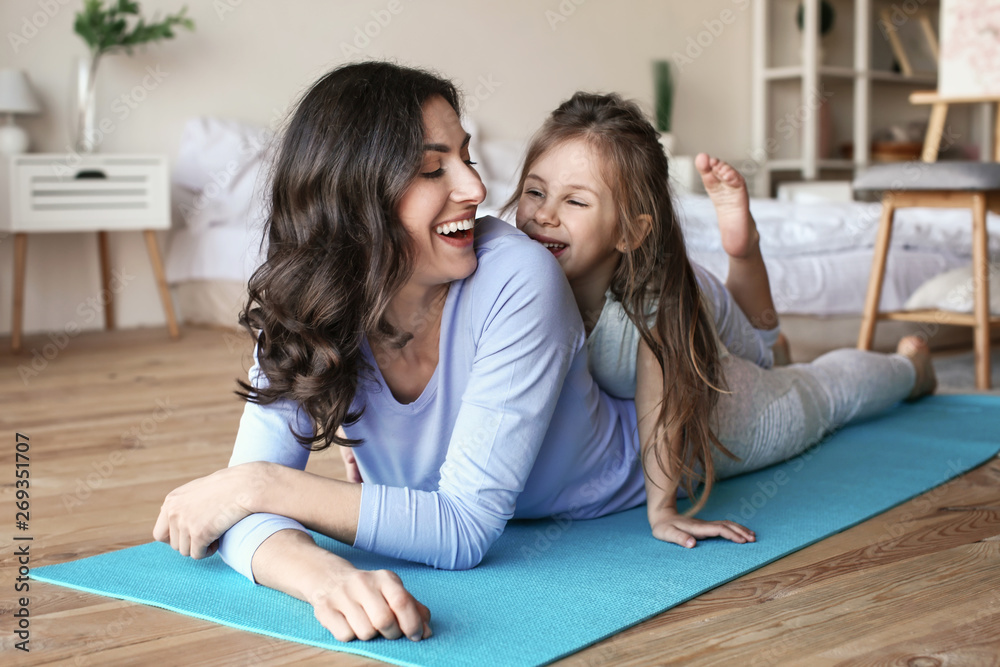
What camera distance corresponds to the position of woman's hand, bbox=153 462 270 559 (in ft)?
3.72

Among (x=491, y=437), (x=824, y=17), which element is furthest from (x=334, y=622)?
(x=824, y=17)

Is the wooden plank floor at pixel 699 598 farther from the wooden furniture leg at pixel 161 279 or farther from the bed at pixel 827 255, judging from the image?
the wooden furniture leg at pixel 161 279

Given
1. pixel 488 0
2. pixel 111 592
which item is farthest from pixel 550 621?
pixel 488 0

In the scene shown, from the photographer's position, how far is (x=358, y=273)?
3.82 feet

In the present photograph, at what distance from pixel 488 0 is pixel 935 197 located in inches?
115

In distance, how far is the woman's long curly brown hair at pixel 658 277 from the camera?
141 centimetres

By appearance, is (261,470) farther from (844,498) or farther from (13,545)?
(844,498)

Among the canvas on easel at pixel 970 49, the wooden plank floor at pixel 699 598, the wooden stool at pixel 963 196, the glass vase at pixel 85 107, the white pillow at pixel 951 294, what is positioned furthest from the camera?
the glass vase at pixel 85 107

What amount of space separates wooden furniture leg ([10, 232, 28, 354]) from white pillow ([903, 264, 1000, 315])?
9.68ft

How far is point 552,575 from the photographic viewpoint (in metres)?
1.21

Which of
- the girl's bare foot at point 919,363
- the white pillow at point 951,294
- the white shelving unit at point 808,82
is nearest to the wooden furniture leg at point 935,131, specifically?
the white pillow at point 951,294

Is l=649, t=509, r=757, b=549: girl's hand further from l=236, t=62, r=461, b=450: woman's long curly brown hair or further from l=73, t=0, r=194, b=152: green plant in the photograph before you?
l=73, t=0, r=194, b=152: green plant

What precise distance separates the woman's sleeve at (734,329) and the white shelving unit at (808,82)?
12.8 ft

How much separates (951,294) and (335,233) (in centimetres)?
211
